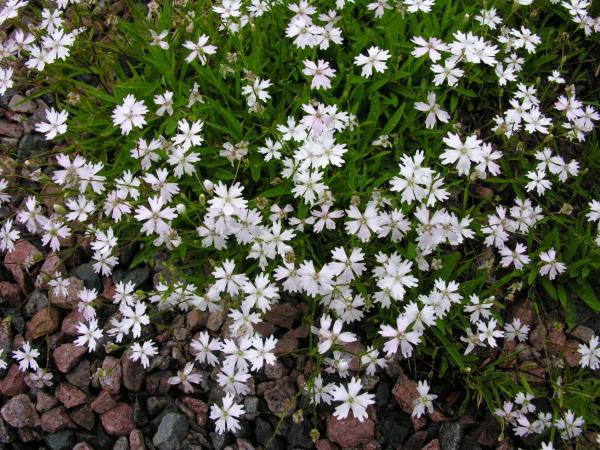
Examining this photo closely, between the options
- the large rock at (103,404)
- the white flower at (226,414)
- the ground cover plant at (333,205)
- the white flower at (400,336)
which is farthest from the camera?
the large rock at (103,404)

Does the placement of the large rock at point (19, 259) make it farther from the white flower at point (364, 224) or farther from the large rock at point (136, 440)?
the white flower at point (364, 224)

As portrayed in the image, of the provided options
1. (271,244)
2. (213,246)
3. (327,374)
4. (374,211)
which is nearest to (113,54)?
(213,246)

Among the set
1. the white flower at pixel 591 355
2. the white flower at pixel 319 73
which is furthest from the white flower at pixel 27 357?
the white flower at pixel 591 355

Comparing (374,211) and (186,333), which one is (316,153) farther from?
(186,333)

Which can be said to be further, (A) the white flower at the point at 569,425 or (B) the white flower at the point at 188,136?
(B) the white flower at the point at 188,136

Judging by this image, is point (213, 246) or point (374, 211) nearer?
point (374, 211)
